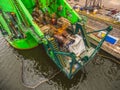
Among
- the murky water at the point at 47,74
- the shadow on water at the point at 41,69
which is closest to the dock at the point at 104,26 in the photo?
the murky water at the point at 47,74

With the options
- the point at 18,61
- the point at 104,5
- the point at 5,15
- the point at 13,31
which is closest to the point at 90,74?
the point at 18,61

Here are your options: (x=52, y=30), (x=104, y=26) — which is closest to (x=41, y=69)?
(x=52, y=30)

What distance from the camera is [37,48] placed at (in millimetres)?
11867

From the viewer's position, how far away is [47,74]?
9.81 m

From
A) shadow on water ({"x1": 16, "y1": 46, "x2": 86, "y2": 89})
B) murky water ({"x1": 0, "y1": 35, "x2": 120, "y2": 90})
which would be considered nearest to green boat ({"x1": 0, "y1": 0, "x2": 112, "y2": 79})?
shadow on water ({"x1": 16, "y1": 46, "x2": 86, "y2": 89})

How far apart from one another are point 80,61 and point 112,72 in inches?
103

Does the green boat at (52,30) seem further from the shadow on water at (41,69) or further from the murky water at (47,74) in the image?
the murky water at (47,74)

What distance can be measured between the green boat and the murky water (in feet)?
3.43

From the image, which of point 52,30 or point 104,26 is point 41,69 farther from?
point 104,26

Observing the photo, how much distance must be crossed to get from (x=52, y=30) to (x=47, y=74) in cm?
299

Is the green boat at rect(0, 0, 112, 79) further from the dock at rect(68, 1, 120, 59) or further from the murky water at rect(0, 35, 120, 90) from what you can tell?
the dock at rect(68, 1, 120, 59)

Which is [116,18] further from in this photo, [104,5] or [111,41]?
[104,5]

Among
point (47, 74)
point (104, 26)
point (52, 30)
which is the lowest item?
point (47, 74)

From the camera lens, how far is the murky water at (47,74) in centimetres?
896
